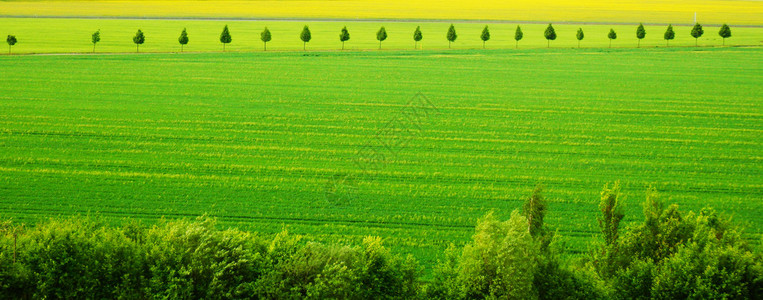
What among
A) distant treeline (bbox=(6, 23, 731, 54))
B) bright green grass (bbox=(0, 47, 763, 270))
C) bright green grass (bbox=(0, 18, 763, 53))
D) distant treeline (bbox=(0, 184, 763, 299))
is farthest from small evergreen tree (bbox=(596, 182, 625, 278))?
bright green grass (bbox=(0, 18, 763, 53))

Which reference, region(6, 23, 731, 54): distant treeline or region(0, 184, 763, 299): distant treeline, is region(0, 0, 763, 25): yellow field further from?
region(0, 184, 763, 299): distant treeline

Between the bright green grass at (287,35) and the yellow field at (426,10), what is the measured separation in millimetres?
15954

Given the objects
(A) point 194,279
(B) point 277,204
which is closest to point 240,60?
(B) point 277,204

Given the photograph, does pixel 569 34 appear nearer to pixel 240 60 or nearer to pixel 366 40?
pixel 366 40

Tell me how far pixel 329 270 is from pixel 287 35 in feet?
231

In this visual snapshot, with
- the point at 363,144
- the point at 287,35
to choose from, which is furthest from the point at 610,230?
the point at 287,35

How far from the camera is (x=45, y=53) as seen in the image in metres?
56.8

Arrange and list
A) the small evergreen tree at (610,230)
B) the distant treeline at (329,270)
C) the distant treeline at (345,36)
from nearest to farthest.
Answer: the distant treeline at (329,270) → the small evergreen tree at (610,230) → the distant treeline at (345,36)

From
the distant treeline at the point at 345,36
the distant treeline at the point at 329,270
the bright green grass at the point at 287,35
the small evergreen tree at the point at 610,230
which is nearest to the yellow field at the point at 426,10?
the bright green grass at the point at 287,35

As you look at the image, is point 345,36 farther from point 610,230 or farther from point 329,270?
point 329,270

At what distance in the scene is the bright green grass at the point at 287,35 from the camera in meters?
66.6

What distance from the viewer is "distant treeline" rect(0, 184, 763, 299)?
11.5m

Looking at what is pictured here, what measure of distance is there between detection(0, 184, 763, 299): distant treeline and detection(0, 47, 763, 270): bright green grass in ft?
15.1

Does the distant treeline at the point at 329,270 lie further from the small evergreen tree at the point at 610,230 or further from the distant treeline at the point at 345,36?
the distant treeline at the point at 345,36
